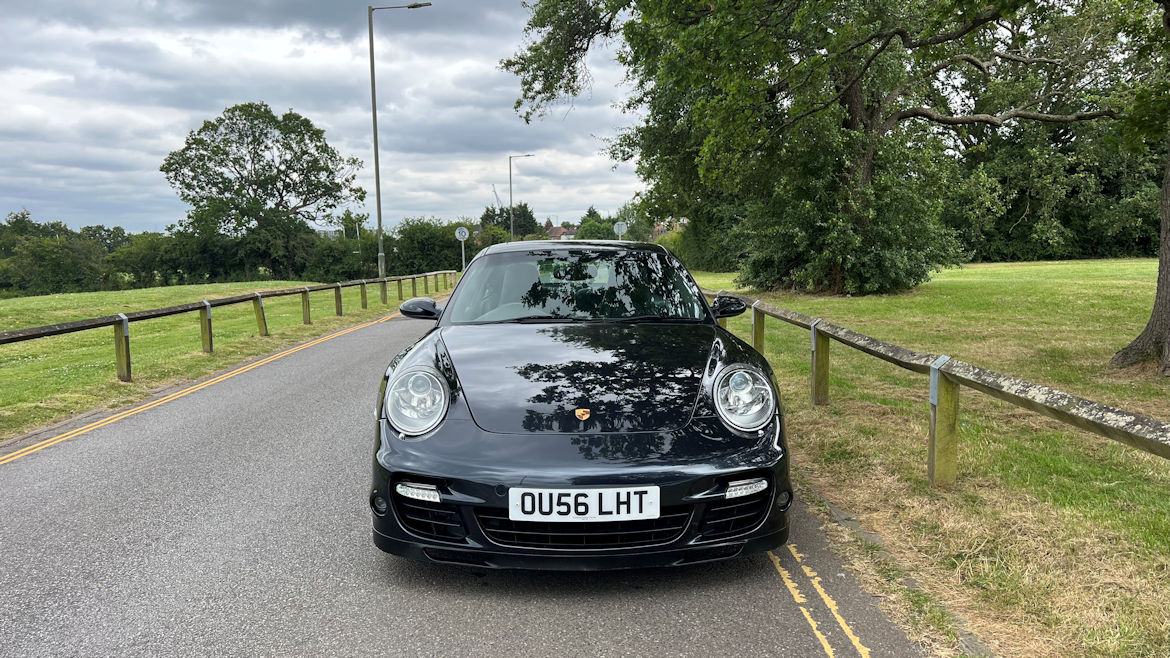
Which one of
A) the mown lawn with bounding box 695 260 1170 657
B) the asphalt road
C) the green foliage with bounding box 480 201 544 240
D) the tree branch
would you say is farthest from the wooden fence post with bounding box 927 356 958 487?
the green foliage with bounding box 480 201 544 240

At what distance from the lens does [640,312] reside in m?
4.17

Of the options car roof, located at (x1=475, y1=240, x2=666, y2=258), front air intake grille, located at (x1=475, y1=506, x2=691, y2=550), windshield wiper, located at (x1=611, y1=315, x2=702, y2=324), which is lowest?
front air intake grille, located at (x1=475, y1=506, x2=691, y2=550)

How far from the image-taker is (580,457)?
2.78 m

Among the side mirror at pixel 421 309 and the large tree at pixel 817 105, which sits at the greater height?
the large tree at pixel 817 105

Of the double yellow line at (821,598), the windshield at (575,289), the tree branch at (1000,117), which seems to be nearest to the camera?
the double yellow line at (821,598)

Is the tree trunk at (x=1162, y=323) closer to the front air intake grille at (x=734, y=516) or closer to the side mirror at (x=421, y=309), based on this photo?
the front air intake grille at (x=734, y=516)

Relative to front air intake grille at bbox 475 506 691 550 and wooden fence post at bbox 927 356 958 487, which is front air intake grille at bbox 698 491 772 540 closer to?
front air intake grille at bbox 475 506 691 550

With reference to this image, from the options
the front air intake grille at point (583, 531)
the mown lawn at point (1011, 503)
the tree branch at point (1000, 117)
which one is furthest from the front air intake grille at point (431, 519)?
the tree branch at point (1000, 117)

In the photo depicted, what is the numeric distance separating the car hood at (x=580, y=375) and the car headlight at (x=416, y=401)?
115mm

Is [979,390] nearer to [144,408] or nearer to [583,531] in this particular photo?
[583,531]

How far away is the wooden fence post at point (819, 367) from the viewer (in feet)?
19.6

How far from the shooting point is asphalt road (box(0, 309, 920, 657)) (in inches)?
102

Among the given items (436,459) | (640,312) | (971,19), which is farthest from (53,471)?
(971,19)

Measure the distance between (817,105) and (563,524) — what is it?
425 inches
